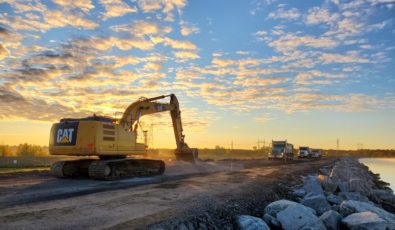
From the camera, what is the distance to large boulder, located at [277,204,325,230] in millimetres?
10669

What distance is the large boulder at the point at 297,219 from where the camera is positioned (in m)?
10.7

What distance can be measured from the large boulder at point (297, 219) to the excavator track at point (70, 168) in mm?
13192

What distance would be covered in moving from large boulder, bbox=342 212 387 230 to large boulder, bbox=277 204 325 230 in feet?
3.78

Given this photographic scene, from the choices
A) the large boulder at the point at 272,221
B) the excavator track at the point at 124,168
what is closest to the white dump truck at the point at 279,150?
the excavator track at the point at 124,168

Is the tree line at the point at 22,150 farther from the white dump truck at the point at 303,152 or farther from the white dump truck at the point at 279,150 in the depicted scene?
the white dump truck at the point at 303,152

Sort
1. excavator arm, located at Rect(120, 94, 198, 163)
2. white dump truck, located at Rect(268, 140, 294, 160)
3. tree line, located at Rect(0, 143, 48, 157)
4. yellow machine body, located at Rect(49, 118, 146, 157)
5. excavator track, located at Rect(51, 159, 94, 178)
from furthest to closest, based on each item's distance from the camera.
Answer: tree line, located at Rect(0, 143, 48, 157), white dump truck, located at Rect(268, 140, 294, 160), excavator arm, located at Rect(120, 94, 198, 163), excavator track, located at Rect(51, 159, 94, 178), yellow machine body, located at Rect(49, 118, 146, 157)

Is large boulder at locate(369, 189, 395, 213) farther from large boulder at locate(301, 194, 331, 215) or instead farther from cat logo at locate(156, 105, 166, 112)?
cat logo at locate(156, 105, 166, 112)

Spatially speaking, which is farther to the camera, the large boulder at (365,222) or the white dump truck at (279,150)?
the white dump truck at (279,150)

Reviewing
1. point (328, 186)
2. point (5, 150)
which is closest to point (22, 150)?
point (5, 150)

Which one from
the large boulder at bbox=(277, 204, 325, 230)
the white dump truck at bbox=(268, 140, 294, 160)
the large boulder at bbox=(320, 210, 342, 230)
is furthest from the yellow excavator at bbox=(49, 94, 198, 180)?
the white dump truck at bbox=(268, 140, 294, 160)

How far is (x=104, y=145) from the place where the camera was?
1931 cm

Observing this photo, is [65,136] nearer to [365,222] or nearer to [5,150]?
[365,222]

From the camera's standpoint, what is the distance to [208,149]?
122 metres

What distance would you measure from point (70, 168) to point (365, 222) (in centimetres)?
1533
